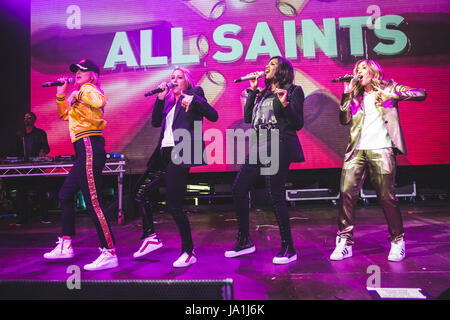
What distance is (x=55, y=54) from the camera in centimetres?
602

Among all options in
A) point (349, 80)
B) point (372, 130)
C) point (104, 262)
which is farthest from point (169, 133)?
point (372, 130)

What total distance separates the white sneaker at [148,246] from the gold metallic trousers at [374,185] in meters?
1.59

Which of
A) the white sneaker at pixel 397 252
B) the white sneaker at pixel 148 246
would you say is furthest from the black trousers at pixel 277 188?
the white sneaker at pixel 148 246

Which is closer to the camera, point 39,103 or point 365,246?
point 365,246

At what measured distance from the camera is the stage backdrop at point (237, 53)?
18.4ft

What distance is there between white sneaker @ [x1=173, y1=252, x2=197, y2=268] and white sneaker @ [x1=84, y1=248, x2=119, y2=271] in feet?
1.55

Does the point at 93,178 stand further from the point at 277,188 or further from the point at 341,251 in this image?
the point at 341,251

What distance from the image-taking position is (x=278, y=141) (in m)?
2.22

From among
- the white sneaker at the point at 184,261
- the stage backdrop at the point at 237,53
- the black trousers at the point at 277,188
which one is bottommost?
the white sneaker at the point at 184,261

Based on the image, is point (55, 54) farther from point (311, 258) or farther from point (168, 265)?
point (311, 258)

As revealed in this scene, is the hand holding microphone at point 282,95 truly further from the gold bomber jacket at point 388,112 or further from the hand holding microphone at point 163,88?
the hand holding microphone at point 163,88

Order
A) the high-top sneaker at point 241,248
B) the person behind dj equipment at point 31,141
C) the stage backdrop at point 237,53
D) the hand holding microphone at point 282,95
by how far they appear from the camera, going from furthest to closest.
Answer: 1. the stage backdrop at point 237,53
2. the person behind dj equipment at point 31,141
3. the high-top sneaker at point 241,248
4. the hand holding microphone at point 282,95

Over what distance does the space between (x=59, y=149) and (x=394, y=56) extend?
692 cm
